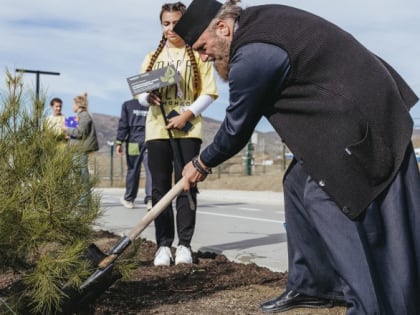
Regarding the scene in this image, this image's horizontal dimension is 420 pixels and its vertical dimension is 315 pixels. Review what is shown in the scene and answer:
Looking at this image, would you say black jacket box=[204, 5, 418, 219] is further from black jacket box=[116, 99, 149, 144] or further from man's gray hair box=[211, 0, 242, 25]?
black jacket box=[116, 99, 149, 144]

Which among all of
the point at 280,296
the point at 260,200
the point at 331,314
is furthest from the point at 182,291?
the point at 260,200

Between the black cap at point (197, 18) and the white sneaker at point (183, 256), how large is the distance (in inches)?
84.4

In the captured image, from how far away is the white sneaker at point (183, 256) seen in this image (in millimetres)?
5016

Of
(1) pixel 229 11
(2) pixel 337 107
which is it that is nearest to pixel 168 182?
(1) pixel 229 11

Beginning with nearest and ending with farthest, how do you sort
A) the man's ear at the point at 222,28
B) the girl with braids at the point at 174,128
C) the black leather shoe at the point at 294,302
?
1. the man's ear at the point at 222,28
2. the black leather shoe at the point at 294,302
3. the girl with braids at the point at 174,128

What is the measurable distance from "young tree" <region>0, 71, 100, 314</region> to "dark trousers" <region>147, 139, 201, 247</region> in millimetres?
1477

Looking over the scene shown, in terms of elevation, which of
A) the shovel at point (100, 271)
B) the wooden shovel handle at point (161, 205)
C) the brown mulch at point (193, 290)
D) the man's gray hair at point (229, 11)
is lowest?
the brown mulch at point (193, 290)

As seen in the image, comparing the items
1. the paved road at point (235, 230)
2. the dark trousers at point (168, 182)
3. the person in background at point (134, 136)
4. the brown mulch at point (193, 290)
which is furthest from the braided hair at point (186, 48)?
the person in background at point (134, 136)

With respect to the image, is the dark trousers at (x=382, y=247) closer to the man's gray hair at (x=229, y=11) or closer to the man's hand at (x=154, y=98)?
the man's gray hair at (x=229, y=11)

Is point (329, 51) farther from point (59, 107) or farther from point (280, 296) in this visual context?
point (59, 107)

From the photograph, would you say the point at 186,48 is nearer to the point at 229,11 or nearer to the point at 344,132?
the point at 229,11

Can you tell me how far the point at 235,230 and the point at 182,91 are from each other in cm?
387

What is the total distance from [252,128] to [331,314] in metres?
1.11

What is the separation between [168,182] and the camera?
5055mm
